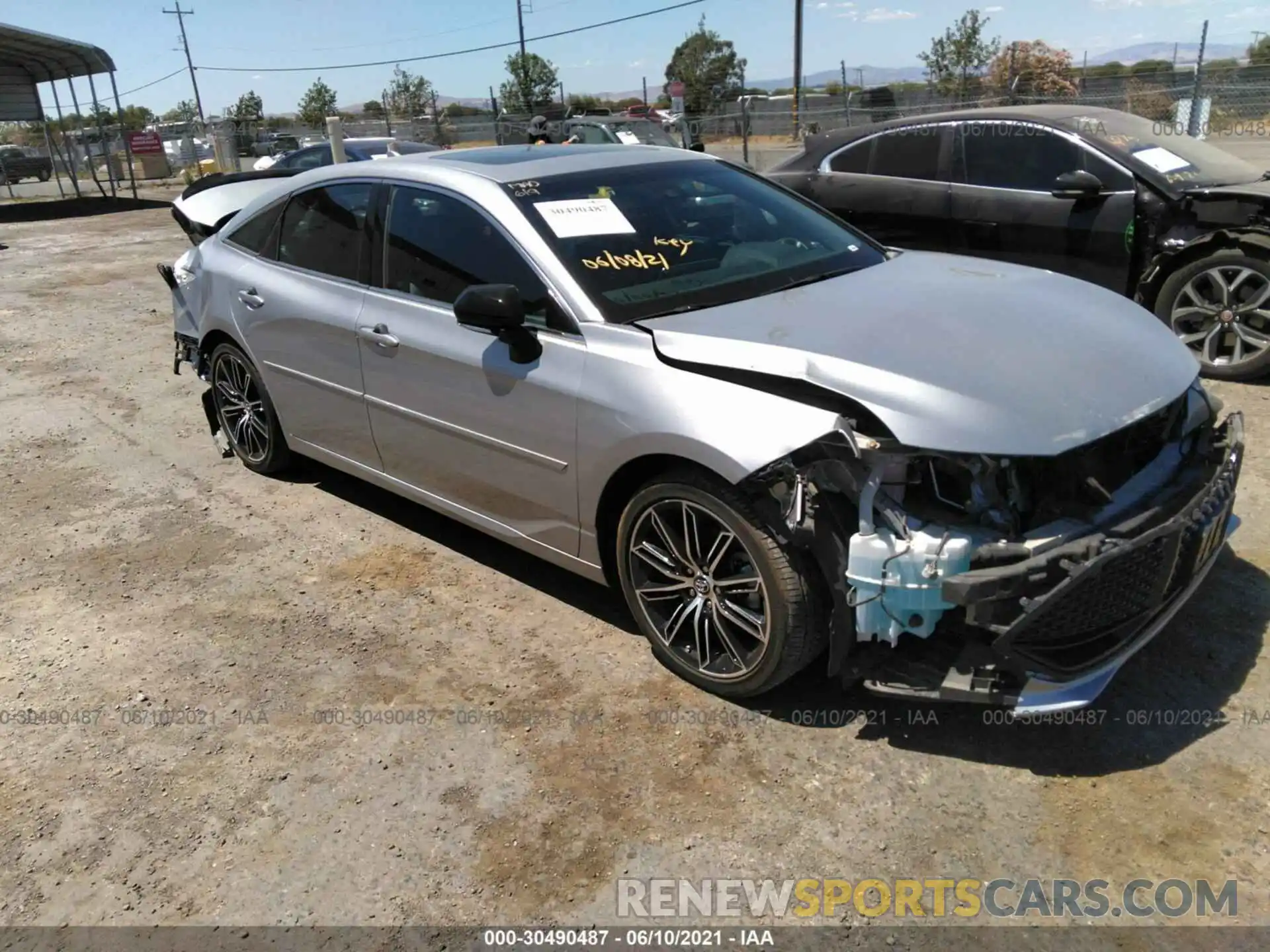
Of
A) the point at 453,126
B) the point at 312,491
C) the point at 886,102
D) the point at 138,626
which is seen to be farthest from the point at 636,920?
the point at 453,126

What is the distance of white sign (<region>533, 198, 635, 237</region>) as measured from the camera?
11.5 feet

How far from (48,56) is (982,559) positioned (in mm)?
27783

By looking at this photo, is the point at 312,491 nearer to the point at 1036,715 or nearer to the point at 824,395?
the point at 824,395

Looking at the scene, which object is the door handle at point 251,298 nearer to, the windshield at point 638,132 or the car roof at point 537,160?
the car roof at point 537,160

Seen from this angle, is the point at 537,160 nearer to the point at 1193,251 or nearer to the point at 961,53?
the point at 1193,251

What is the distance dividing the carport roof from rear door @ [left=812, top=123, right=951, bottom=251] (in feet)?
68.0

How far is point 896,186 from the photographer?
7.11 meters

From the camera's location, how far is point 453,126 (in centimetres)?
2862

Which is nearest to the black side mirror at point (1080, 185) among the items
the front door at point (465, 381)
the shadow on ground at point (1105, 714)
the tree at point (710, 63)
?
the shadow on ground at point (1105, 714)

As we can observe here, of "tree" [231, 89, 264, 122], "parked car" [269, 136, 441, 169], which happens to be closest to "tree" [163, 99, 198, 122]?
"tree" [231, 89, 264, 122]

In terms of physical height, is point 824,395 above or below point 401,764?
above

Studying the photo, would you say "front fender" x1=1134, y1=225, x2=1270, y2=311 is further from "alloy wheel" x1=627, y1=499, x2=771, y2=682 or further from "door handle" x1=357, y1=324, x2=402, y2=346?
"door handle" x1=357, y1=324, x2=402, y2=346

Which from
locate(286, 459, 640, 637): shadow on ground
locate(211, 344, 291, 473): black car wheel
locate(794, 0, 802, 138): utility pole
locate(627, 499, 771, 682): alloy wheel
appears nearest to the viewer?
locate(627, 499, 771, 682): alloy wheel

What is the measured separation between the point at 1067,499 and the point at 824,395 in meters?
0.76
